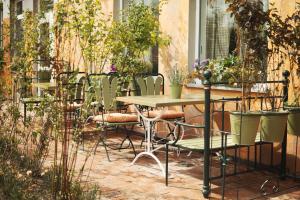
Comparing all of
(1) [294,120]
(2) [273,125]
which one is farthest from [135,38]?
(2) [273,125]

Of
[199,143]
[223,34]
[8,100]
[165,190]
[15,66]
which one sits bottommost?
[165,190]

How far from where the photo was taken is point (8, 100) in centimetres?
556

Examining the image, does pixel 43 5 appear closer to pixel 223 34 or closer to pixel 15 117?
pixel 15 117

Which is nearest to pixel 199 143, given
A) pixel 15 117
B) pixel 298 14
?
pixel 298 14

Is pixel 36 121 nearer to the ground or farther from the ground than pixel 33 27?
nearer to the ground

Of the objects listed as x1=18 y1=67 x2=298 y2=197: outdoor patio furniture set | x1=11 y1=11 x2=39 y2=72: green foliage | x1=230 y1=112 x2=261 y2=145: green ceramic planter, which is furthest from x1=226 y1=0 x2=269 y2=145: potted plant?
x1=11 y1=11 x2=39 y2=72: green foliage

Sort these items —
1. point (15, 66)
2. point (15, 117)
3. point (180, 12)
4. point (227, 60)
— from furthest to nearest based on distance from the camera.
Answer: point (180, 12), point (227, 60), point (15, 66), point (15, 117)

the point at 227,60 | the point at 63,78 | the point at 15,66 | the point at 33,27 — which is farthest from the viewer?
the point at 33,27

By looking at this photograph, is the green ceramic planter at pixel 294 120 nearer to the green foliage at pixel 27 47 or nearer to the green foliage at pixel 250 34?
the green foliage at pixel 250 34

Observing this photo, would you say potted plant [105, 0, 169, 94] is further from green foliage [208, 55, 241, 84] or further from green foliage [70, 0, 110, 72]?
green foliage [208, 55, 241, 84]

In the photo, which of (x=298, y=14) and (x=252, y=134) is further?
(x=298, y=14)

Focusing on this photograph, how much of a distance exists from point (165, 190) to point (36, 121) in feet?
5.01

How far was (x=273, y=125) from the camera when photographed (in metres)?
4.51

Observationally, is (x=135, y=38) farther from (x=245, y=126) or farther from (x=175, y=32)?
(x=245, y=126)
